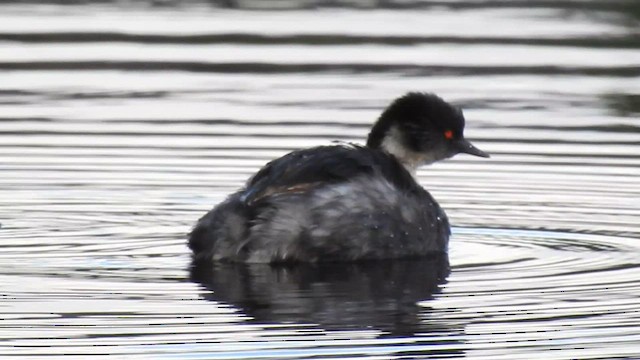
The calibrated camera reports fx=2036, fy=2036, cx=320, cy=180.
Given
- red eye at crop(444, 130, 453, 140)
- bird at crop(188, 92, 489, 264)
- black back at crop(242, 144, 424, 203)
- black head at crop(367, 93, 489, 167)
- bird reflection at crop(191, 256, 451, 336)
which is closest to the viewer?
bird reflection at crop(191, 256, 451, 336)

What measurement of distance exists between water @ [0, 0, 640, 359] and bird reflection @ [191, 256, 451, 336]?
0.09 ft

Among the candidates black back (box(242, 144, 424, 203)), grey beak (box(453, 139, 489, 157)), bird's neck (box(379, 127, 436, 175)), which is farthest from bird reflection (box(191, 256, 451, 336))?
grey beak (box(453, 139, 489, 157))

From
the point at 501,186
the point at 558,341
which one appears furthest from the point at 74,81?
the point at 558,341

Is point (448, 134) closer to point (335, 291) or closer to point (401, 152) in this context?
point (401, 152)

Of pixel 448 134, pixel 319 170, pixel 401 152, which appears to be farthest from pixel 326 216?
pixel 448 134

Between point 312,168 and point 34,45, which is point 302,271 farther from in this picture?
point 34,45

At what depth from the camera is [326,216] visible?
1118cm

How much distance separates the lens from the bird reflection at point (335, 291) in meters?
9.61

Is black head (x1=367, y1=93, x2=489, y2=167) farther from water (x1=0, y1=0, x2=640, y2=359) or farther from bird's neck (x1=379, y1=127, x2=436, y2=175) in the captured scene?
water (x1=0, y1=0, x2=640, y2=359)

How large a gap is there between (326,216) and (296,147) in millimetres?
3673

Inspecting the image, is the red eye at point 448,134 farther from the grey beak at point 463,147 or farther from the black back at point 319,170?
the black back at point 319,170

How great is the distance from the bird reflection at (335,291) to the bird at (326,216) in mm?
84

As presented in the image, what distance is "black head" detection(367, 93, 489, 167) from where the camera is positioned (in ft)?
39.8

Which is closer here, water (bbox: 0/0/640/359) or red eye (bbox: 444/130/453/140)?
water (bbox: 0/0/640/359)
